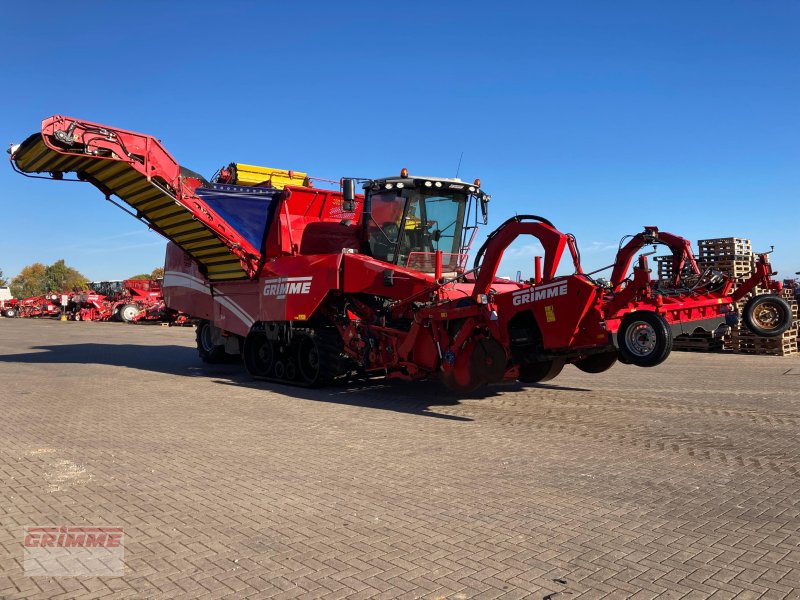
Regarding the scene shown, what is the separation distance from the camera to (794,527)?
437 centimetres

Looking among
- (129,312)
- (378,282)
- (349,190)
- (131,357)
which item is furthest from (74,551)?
(129,312)

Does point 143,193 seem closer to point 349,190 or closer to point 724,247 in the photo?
point 349,190

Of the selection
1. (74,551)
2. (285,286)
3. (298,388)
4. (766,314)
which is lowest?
(74,551)

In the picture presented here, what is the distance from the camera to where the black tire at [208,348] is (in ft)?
50.6

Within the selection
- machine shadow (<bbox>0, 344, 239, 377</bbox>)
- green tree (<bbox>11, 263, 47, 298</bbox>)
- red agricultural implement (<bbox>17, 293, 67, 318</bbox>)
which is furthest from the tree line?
machine shadow (<bbox>0, 344, 239, 377</bbox>)

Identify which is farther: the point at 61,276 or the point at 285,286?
the point at 61,276

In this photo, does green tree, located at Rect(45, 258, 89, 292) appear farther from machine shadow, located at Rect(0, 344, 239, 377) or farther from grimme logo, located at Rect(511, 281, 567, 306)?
A: grimme logo, located at Rect(511, 281, 567, 306)

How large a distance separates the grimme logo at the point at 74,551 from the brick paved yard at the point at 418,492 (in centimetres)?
10

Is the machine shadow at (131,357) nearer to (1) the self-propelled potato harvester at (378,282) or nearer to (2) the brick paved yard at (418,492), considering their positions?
(1) the self-propelled potato harvester at (378,282)

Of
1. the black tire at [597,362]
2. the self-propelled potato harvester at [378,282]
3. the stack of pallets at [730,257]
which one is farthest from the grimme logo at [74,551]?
the stack of pallets at [730,257]

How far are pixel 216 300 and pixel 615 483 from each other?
10.4 m

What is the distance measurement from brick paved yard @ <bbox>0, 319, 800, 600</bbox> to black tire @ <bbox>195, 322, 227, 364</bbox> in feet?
16.9

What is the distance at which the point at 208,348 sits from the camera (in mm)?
15570

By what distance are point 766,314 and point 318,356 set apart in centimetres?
688
